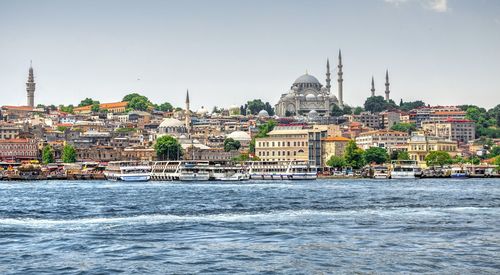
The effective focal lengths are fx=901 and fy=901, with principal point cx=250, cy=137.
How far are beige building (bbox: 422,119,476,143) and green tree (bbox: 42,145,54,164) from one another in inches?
2356

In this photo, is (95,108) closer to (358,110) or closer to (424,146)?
(358,110)

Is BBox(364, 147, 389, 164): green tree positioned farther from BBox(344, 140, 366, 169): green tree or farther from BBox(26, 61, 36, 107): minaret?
BBox(26, 61, 36, 107): minaret

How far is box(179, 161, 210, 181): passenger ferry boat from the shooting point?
260 ft

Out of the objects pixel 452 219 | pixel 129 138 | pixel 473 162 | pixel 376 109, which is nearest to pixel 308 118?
pixel 376 109

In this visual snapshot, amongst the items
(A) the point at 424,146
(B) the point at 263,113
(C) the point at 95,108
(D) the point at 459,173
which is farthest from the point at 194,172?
(C) the point at 95,108

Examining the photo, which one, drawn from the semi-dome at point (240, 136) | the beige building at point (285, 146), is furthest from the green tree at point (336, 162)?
the semi-dome at point (240, 136)

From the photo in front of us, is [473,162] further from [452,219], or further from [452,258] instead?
[452,258]

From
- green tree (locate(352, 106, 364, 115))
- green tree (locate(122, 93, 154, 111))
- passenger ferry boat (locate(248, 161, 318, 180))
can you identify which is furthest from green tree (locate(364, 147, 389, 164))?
green tree (locate(122, 93, 154, 111))

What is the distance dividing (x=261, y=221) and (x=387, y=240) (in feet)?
21.3

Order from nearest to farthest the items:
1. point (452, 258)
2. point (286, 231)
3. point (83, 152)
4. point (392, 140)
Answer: point (452, 258)
point (286, 231)
point (83, 152)
point (392, 140)

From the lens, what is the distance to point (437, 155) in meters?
A: 101

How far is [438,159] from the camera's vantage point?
9931 centimetres

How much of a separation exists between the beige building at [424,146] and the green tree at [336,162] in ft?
41.3

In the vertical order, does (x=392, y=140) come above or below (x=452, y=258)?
above
